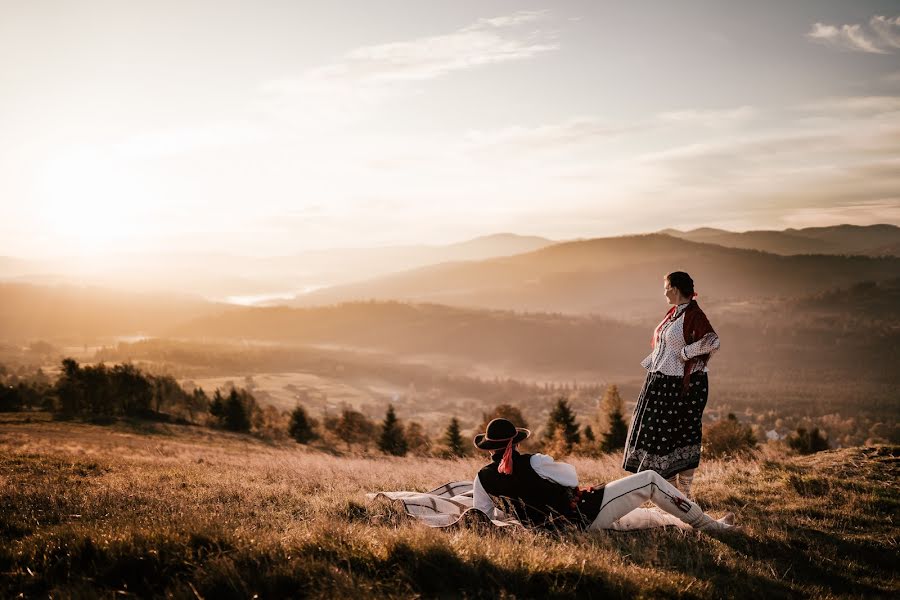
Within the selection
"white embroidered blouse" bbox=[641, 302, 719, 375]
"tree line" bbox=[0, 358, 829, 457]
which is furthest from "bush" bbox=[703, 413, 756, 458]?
"white embroidered blouse" bbox=[641, 302, 719, 375]

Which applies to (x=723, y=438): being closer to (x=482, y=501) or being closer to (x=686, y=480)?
(x=686, y=480)

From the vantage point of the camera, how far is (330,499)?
764 cm

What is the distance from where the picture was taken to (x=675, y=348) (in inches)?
308

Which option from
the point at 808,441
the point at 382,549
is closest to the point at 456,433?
the point at 808,441

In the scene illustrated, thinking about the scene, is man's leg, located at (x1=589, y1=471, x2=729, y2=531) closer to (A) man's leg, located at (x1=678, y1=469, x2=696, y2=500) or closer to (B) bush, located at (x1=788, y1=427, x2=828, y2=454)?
(A) man's leg, located at (x1=678, y1=469, x2=696, y2=500)

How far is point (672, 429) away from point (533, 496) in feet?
9.67

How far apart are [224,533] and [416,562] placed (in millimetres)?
1930

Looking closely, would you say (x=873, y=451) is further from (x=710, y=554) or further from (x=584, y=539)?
(x=584, y=539)

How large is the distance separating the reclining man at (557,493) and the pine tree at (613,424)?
145 feet

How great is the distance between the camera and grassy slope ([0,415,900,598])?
414 cm

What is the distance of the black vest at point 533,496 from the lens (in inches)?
234

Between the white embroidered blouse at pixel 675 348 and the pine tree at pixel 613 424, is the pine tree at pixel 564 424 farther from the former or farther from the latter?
the white embroidered blouse at pixel 675 348

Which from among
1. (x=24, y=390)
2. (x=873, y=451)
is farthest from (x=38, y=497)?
(x=24, y=390)

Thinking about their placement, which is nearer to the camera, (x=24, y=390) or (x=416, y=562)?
(x=416, y=562)
